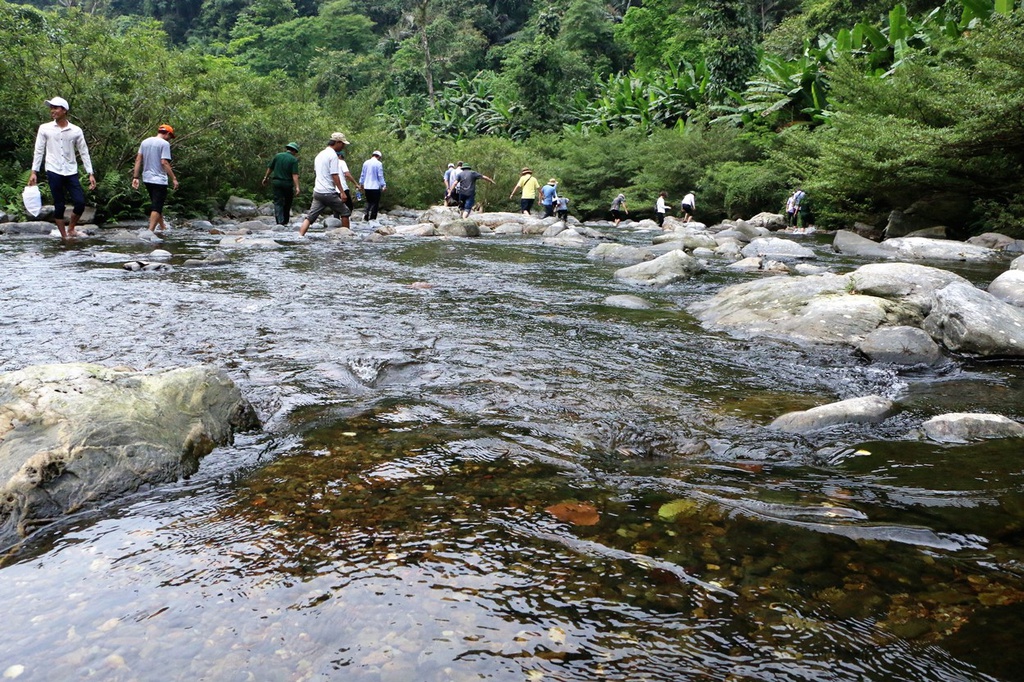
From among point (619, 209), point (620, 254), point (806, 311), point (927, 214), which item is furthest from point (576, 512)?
point (619, 209)

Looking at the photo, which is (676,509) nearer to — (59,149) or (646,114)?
(59,149)

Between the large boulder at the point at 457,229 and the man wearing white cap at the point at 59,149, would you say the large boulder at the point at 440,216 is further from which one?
the man wearing white cap at the point at 59,149

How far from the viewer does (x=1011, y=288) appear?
708 centimetres

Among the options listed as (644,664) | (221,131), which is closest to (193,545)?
(644,664)

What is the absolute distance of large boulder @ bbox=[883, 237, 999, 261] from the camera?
1274cm

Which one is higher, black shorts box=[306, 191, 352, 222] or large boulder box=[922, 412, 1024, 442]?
black shorts box=[306, 191, 352, 222]

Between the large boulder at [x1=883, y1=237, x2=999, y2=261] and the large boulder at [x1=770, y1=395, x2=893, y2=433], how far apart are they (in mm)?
11103

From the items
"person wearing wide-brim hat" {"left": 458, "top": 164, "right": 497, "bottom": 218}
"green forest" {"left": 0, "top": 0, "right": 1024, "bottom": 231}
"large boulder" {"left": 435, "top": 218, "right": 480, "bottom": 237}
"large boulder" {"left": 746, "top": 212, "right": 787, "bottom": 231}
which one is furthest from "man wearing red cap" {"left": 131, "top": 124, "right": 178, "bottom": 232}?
"large boulder" {"left": 746, "top": 212, "right": 787, "bottom": 231}

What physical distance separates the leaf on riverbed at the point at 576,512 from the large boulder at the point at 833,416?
56.1 inches

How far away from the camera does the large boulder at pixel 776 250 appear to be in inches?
500

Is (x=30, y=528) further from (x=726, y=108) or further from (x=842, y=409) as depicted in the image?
(x=726, y=108)

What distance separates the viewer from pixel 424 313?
6234mm

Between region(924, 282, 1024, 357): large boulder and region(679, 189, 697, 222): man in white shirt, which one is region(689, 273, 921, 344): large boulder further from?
region(679, 189, 697, 222): man in white shirt

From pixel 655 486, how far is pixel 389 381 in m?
1.99
